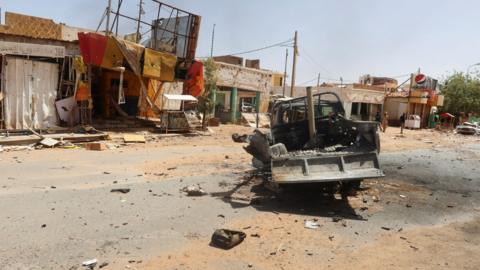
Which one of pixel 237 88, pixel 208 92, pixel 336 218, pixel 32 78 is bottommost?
pixel 336 218

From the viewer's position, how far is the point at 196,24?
21.2 m

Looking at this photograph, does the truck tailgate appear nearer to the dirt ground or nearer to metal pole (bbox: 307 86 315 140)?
the dirt ground

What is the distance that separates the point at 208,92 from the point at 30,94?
952cm

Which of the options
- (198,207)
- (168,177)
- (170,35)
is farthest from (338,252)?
(170,35)

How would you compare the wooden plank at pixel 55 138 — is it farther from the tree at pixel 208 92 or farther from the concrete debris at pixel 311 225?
the concrete debris at pixel 311 225

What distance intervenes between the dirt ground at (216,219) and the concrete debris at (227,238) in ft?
0.32

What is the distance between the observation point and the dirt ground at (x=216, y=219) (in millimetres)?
5289

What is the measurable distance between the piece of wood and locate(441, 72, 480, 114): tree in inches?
1757

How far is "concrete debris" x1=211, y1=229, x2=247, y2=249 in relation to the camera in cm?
566

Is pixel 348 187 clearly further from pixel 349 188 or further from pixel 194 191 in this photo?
pixel 194 191

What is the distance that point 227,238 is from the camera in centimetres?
568

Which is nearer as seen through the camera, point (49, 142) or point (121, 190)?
point (121, 190)

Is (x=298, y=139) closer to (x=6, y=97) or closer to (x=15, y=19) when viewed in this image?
(x=6, y=97)

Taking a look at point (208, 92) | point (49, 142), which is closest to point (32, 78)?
point (49, 142)
